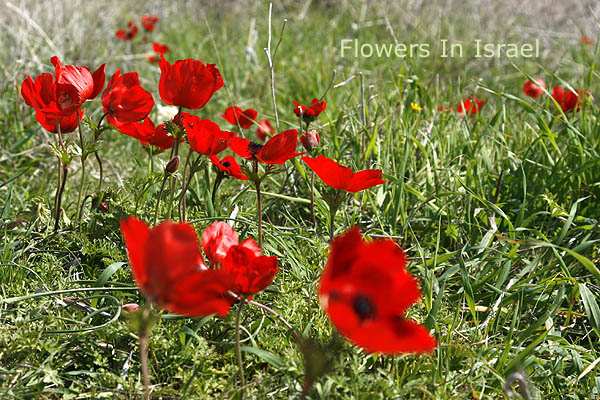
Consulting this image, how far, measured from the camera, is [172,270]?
0.71 metres

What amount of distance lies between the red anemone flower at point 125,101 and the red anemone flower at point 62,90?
4 centimetres

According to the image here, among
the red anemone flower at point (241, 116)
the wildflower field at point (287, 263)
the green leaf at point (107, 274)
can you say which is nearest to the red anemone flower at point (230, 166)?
the wildflower field at point (287, 263)

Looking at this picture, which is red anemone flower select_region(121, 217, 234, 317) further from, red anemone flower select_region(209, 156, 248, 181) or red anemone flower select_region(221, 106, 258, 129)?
red anemone flower select_region(221, 106, 258, 129)

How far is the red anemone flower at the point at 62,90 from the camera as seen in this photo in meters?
1.37

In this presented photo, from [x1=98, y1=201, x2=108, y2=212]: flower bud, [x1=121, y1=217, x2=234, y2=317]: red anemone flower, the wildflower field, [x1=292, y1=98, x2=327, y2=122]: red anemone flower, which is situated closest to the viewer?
[x1=121, y1=217, x2=234, y2=317]: red anemone flower

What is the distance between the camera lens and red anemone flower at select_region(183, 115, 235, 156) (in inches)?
50.5

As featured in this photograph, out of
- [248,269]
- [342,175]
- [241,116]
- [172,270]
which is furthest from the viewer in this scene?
[241,116]

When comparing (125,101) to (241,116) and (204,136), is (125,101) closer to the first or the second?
(204,136)

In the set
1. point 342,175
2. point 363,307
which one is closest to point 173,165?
point 342,175

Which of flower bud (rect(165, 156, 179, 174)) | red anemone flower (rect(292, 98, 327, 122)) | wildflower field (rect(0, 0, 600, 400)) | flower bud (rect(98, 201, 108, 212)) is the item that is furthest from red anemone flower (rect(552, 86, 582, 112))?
flower bud (rect(98, 201, 108, 212))

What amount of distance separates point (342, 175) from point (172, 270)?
57 cm

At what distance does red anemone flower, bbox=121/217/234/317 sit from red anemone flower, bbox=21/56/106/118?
0.73 m

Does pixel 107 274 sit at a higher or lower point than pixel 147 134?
lower

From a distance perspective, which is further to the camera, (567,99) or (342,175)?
(567,99)
